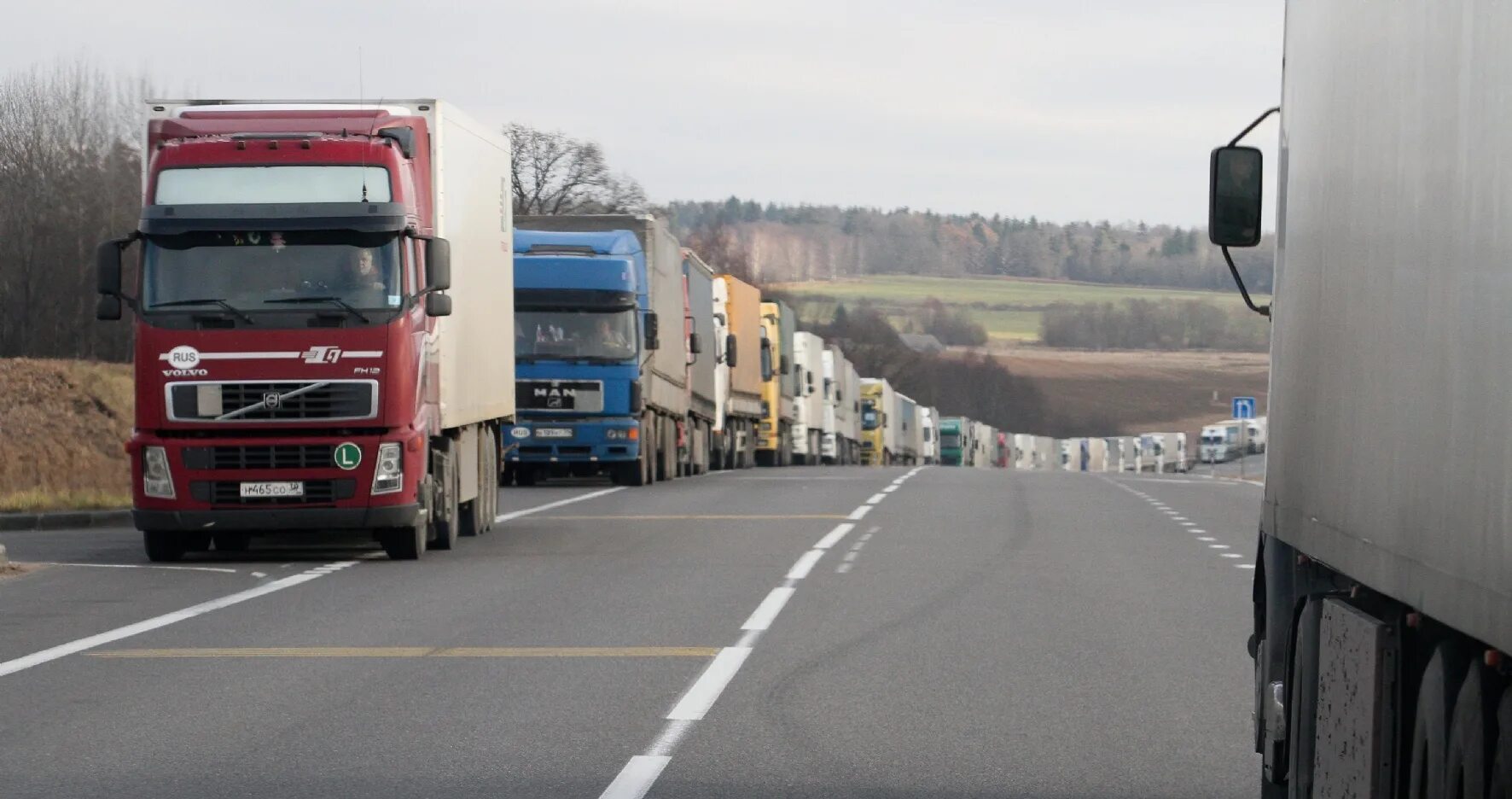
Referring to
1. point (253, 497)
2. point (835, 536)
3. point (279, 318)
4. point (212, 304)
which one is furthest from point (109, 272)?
point (835, 536)

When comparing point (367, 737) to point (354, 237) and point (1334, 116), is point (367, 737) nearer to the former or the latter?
point (1334, 116)

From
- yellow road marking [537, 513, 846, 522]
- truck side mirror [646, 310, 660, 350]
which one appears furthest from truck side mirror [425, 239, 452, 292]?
truck side mirror [646, 310, 660, 350]

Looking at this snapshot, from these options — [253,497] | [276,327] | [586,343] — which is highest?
[276,327]

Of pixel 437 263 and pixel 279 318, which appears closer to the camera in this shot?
pixel 279 318

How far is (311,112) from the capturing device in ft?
60.3

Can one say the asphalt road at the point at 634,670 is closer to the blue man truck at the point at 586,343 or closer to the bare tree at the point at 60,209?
the blue man truck at the point at 586,343

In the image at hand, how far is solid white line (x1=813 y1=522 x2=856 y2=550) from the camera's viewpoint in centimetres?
2088

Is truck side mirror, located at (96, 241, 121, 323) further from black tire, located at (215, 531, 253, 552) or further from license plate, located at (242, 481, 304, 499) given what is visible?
black tire, located at (215, 531, 253, 552)

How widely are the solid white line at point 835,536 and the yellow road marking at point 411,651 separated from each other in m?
8.38

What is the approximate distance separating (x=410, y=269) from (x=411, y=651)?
626cm

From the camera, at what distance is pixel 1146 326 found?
→ 18362 centimetres

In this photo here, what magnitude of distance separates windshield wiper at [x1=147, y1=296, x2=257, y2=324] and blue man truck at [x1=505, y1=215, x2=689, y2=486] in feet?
50.1

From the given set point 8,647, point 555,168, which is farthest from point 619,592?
point 555,168

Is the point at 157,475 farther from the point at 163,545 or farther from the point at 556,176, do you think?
the point at 556,176
